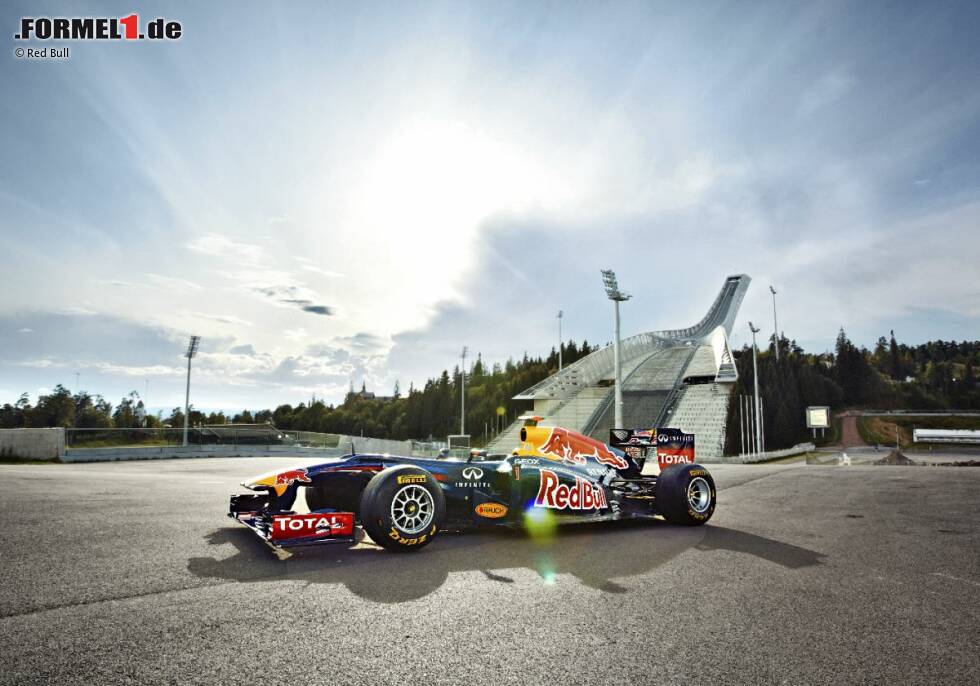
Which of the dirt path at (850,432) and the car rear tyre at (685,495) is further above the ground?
the car rear tyre at (685,495)

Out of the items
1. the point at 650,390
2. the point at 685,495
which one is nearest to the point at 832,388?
the point at 650,390

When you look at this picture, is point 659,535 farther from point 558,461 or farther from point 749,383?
point 749,383

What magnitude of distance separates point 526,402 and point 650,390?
38.5 m

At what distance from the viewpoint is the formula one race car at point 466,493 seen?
6688 mm

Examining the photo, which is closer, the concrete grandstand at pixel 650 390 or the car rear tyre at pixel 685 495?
the car rear tyre at pixel 685 495

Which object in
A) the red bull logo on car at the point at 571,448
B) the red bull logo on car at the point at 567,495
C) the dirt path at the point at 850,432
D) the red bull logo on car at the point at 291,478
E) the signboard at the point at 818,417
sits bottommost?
the dirt path at the point at 850,432

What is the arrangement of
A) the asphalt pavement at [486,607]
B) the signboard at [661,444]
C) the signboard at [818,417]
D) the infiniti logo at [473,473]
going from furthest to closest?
the signboard at [818,417], the signboard at [661,444], the infiniti logo at [473,473], the asphalt pavement at [486,607]

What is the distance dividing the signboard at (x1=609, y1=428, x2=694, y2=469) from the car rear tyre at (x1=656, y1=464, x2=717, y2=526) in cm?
67

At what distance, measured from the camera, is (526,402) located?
113625mm

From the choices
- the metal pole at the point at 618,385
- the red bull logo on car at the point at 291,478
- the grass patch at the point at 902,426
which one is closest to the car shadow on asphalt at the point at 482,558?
the red bull logo on car at the point at 291,478

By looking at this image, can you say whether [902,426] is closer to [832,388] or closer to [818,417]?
[818,417]

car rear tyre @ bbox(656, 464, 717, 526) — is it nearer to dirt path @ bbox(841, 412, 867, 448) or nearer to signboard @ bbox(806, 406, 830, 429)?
signboard @ bbox(806, 406, 830, 429)

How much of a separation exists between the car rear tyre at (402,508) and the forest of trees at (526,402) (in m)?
78.6

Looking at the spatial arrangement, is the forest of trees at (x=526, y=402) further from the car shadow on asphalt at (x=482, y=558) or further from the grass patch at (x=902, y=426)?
the car shadow on asphalt at (x=482, y=558)
